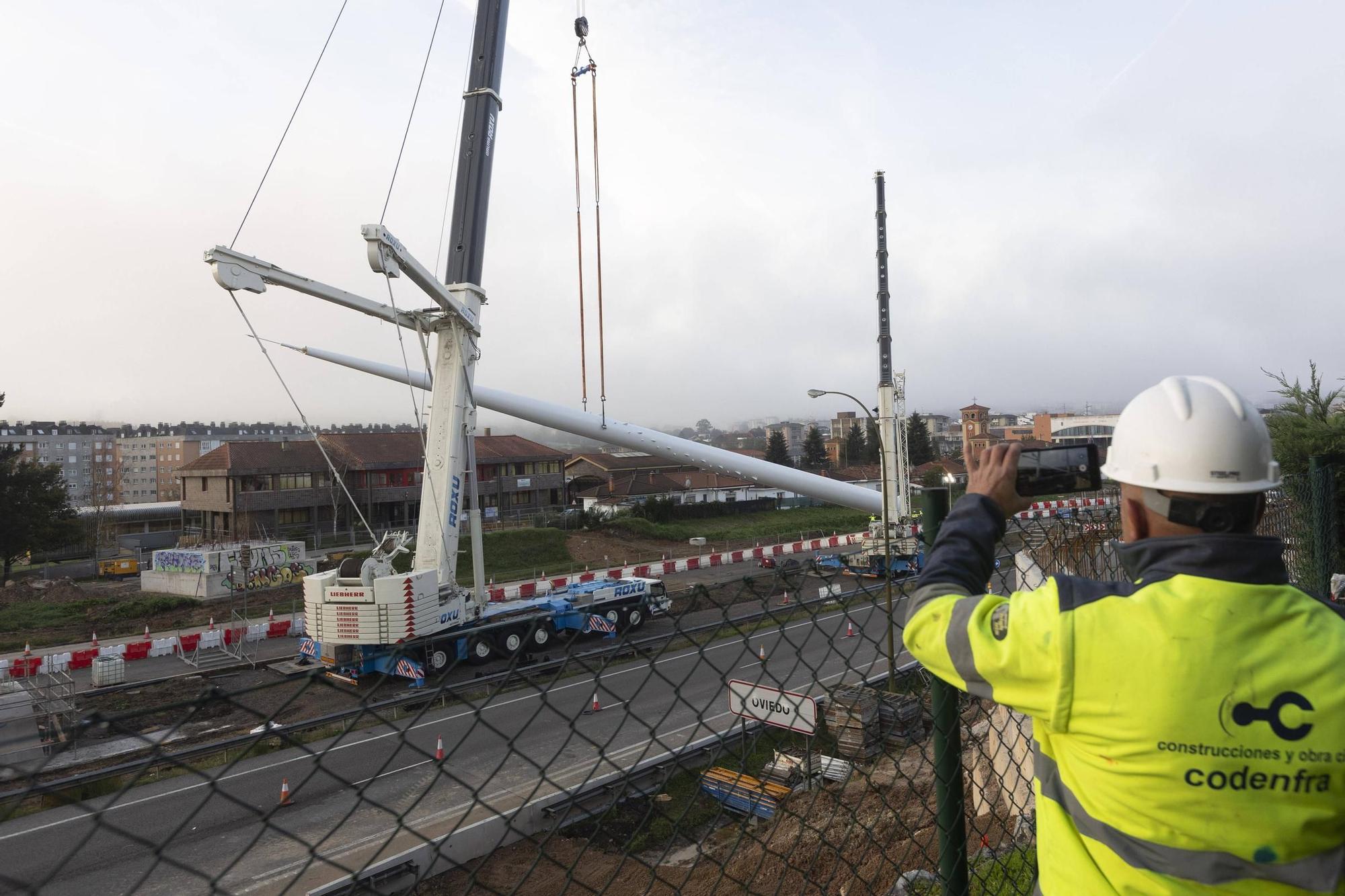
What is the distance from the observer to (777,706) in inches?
111

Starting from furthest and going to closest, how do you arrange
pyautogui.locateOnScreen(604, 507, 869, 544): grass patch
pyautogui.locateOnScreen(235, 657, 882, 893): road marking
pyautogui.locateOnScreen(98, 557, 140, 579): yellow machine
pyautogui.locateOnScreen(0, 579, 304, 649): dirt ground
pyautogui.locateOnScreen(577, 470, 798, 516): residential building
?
pyautogui.locateOnScreen(577, 470, 798, 516): residential building, pyautogui.locateOnScreen(604, 507, 869, 544): grass patch, pyautogui.locateOnScreen(98, 557, 140, 579): yellow machine, pyautogui.locateOnScreen(0, 579, 304, 649): dirt ground, pyautogui.locateOnScreen(235, 657, 882, 893): road marking

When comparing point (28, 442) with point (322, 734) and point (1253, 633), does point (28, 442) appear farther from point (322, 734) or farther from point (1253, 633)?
point (1253, 633)

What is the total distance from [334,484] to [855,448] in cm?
5061

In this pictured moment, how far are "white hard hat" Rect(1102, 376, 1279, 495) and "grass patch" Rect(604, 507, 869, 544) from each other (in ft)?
129

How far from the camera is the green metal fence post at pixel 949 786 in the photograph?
264 centimetres

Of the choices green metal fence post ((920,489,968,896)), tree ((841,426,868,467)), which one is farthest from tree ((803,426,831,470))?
green metal fence post ((920,489,968,896))

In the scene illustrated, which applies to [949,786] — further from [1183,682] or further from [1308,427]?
[1308,427]

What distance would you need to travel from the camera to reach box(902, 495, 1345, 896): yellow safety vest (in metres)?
1.42

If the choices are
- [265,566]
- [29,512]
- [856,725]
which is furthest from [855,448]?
[856,725]

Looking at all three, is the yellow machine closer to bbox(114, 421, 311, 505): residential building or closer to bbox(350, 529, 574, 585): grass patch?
bbox(350, 529, 574, 585): grass patch

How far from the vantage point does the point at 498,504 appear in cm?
4656

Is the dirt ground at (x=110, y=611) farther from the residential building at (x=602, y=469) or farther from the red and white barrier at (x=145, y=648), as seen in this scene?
the residential building at (x=602, y=469)

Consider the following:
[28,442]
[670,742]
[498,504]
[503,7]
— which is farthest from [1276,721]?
[28,442]

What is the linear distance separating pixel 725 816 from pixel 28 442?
120m
